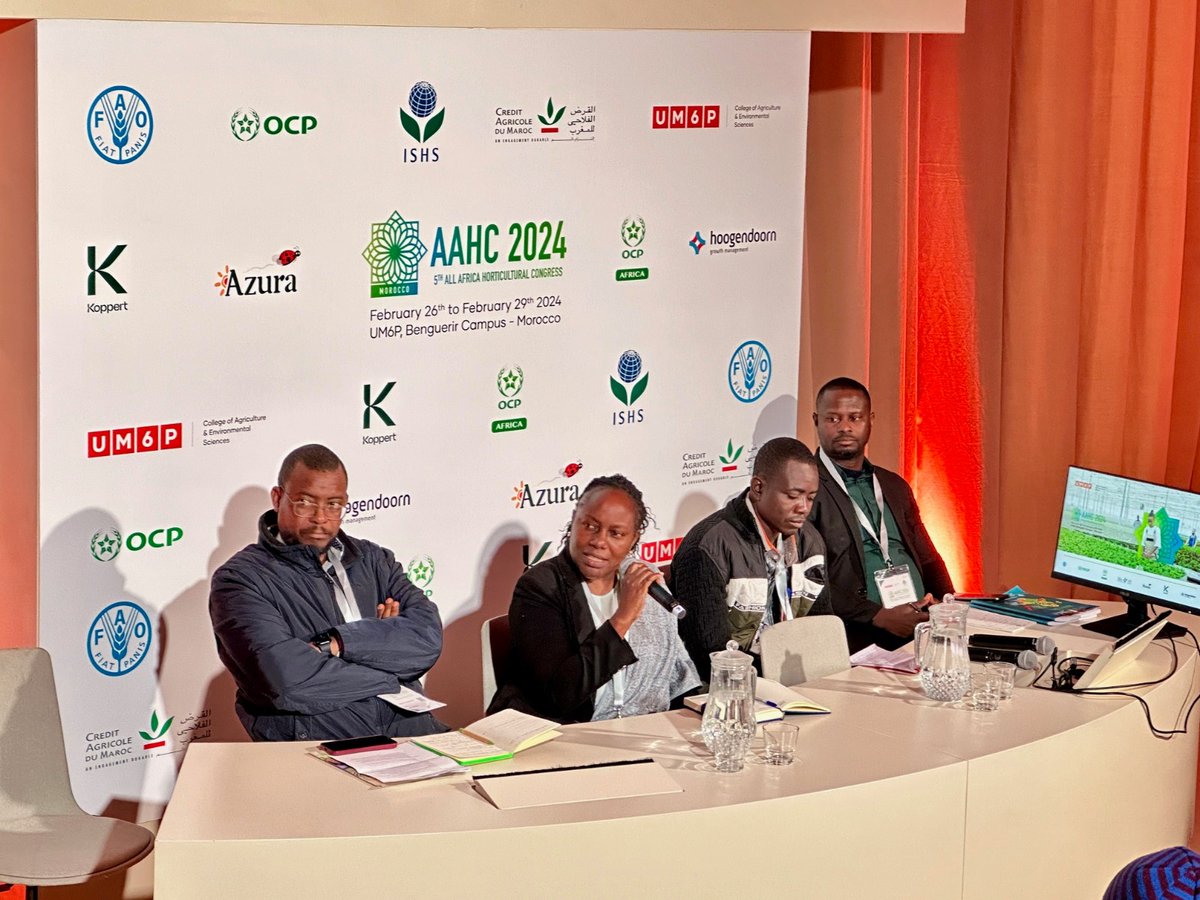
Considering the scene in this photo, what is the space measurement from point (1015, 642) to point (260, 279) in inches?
95.6

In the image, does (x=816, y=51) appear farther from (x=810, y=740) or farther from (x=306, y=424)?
(x=810, y=740)

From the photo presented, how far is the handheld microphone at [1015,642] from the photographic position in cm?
399

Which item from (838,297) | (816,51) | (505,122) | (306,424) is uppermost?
(816,51)

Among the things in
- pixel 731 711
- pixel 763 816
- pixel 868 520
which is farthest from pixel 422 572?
pixel 763 816

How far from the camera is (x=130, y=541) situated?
432 cm

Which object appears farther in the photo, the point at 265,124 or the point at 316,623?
the point at 265,124

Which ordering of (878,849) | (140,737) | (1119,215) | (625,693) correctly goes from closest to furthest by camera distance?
(878,849), (625,693), (140,737), (1119,215)

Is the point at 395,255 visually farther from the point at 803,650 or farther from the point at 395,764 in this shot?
the point at 395,764

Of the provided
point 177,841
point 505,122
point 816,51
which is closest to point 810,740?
point 177,841

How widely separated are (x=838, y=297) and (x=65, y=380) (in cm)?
328

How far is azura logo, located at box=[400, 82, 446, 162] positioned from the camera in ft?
15.7

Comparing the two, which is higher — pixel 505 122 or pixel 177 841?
pixel 505 122

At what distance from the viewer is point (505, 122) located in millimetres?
5004

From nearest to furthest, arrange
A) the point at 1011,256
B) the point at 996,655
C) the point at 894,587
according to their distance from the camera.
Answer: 1. the point at 996,655
2. the point at 894,587
3. the point at 1011,256
